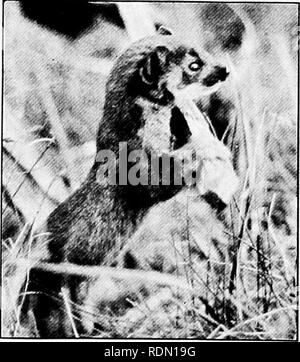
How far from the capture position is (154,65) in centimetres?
207

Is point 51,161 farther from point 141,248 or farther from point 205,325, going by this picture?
point 205,325

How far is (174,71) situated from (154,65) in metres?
0.07

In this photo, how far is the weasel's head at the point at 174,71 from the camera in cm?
207

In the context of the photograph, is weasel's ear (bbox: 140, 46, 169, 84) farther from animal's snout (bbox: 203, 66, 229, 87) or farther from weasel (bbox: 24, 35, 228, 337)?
animal's snout (bbox: 203, 66, 229, 87)

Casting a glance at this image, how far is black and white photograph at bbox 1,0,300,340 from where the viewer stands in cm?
206

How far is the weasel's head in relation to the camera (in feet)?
6.79

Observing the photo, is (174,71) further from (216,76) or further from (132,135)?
(132,135)

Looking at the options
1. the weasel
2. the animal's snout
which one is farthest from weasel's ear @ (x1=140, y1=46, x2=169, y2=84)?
the animal's snout

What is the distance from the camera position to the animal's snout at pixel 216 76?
2.08 m

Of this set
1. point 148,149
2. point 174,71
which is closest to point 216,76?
point 174,71

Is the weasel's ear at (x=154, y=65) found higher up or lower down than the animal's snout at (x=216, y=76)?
higher up

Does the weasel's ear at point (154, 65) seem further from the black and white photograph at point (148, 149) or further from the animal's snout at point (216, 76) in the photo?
the animal's snout at point (216, 76)

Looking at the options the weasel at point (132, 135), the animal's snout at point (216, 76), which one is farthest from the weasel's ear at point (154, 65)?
the animal's snout at point (216, 76)

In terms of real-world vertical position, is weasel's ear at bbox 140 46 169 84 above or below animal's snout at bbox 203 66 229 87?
above
